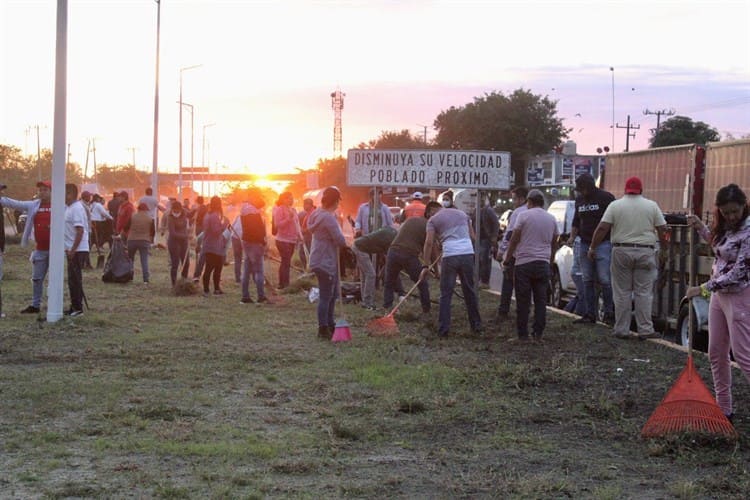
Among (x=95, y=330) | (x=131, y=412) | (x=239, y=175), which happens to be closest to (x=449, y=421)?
(x=131, y=412)

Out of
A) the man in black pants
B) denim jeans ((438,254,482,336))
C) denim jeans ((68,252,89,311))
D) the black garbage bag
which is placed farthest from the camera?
the black garbage bag

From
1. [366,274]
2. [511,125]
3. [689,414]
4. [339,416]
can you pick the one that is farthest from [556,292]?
[511,125]

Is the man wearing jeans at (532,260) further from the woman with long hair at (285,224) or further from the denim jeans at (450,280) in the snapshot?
the woman with long hair at (285,224)

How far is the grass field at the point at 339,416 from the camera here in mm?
5719

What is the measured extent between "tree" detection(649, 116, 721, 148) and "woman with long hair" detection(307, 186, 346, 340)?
62.8 metres

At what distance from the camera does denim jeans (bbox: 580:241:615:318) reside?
12.5 m

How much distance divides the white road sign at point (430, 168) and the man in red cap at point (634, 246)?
13.8 feet

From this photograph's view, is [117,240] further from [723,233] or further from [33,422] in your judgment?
[723,233]

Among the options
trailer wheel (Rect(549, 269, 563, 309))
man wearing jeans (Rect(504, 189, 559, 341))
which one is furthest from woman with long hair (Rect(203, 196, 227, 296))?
man wearing jeans (Rect(504, 189, 559, 341))

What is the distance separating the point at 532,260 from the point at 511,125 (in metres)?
63.2

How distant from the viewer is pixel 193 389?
28.5 ft

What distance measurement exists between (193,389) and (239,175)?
103393 mm

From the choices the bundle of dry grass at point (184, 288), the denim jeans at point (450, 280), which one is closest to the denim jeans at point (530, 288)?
the denim jeans at point (450, 280)

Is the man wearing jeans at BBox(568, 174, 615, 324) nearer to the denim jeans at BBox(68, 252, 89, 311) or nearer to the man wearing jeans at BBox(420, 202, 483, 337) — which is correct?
the man wearing jeans at BBox(420, 202, 483, 337)
